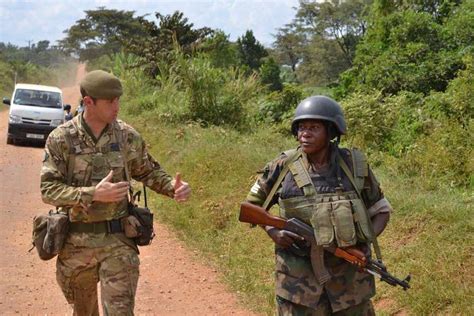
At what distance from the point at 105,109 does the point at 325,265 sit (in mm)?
1422

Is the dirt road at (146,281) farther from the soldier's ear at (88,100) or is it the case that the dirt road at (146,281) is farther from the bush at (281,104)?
the bush at (281,104)

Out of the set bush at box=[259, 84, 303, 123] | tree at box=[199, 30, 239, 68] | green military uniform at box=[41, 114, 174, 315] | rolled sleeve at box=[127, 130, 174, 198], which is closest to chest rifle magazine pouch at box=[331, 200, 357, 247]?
rolled sleeve at box=[127, 130, 174, 198]

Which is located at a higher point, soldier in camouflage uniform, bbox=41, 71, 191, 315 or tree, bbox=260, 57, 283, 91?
tree, bbox=260, 57, 283, 91

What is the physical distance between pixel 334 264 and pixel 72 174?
4.78ft

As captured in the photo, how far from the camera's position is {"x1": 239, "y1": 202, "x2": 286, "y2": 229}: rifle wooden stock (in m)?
3.12

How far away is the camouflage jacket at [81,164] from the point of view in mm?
3303

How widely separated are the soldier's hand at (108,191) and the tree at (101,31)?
4281cm

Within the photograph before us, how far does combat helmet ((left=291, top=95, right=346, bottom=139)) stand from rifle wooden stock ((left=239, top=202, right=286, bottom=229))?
472 millimetres

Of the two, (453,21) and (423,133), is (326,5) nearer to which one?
(453,21)

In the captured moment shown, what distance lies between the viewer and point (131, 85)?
19969 millimetres

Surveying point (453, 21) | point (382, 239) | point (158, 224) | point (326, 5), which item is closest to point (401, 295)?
point (382, 239)

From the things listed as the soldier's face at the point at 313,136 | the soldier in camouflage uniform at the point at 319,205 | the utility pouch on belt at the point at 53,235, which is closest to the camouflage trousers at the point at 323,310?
the soldier in camouflage uniform at the point at 319,205

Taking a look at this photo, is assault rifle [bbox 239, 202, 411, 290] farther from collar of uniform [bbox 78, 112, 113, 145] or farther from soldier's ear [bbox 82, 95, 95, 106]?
soldier's ear [bbox 82, 95, 95, 106]

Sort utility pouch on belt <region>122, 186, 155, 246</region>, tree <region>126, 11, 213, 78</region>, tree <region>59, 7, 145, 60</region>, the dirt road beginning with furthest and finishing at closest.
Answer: tree <region>59, 7, 145, 60</region> → tree <region>126, 11, 213, 78</region> → the dirt road → utility pouch on belt <region>122, 186, 155, 246</region>
